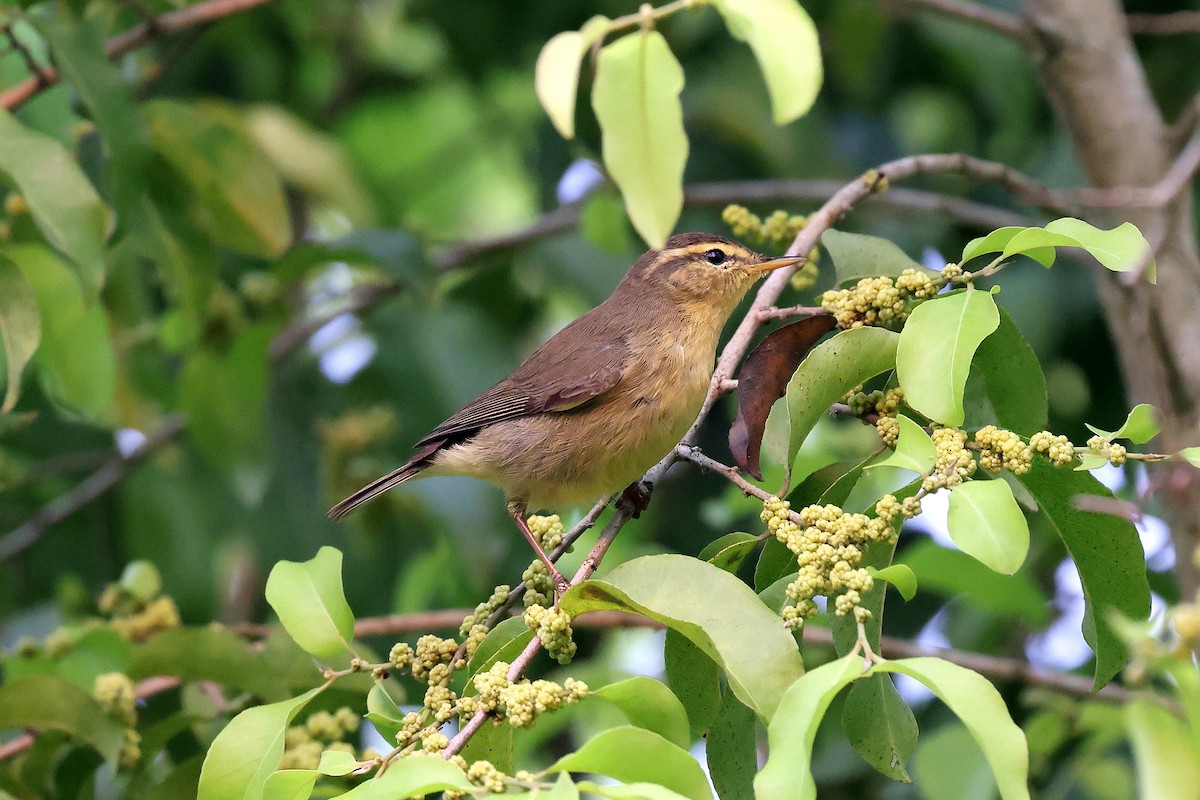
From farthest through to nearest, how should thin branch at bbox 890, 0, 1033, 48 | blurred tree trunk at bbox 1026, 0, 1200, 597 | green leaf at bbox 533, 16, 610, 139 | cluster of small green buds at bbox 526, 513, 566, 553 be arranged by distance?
thin branch at bbox 890, 0, 1033, 48, blurred tree trunk at bbox 1026, 0, 1200, 597, cluster of small green buds at bbox 526, 513, 566, 553, green leaf at bbox 533, 16, 610, 139

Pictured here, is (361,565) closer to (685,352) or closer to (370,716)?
(685,352)

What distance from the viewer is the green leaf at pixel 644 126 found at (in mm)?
2316

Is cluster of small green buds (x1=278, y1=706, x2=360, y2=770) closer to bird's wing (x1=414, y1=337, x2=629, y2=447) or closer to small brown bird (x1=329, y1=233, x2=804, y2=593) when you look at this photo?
small brown bird (x1=329, y1=233, x2=804, y2=593)

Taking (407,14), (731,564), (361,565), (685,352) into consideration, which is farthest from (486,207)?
(731,564)

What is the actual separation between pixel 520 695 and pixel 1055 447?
1111mm

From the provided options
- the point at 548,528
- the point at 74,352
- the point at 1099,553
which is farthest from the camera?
the point at 74,352

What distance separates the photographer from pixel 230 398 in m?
5.08

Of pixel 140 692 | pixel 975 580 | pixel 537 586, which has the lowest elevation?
pixel 975 580

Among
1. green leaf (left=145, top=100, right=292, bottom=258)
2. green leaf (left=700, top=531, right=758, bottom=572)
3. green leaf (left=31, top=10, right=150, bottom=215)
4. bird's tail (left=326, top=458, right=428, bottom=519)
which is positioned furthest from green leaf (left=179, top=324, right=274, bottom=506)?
green leaf (left=700, top=531, right=758, bottom=572)

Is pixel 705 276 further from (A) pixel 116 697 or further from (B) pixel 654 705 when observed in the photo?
(B) pixel 654 705

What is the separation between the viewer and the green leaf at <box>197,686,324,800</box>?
96.7 inches

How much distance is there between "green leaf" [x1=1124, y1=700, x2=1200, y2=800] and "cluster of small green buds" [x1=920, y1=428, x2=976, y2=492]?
79cm

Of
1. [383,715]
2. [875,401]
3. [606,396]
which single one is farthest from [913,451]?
[606,396]

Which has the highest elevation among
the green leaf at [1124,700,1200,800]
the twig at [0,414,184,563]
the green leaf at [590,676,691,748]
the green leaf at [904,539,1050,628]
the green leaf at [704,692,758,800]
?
the green leaf at [1124,700,1200,800]
